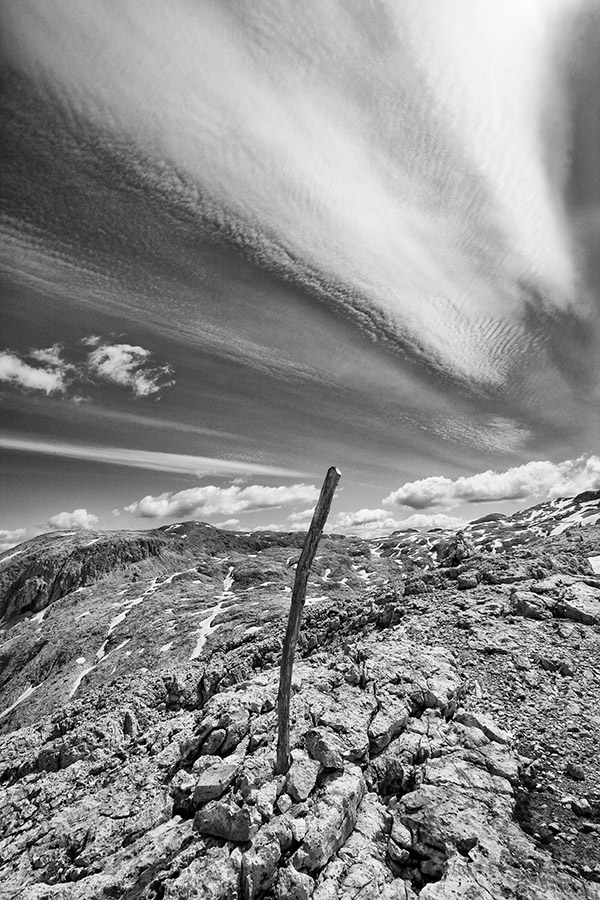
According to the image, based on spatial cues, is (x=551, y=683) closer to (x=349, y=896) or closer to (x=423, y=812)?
(x=423, y=812)

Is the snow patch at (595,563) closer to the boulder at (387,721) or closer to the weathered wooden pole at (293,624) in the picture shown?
the boulder at (387,721)

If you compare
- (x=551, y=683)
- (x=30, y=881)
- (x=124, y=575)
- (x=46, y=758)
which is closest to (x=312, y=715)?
(x=30, y=881)

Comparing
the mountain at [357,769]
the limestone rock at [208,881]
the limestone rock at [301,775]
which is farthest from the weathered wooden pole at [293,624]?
the limestone rock at [208,881]

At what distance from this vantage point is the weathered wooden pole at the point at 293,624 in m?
9.61

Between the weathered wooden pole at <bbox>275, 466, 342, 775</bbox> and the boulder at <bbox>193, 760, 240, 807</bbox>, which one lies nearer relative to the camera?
the boulder at <bbox>193, 760, 240, 807</bbox>

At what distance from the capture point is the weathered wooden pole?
9609mm

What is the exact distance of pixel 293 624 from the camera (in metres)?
10.2

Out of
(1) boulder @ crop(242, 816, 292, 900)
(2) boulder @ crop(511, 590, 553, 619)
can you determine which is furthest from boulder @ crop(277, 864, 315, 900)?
(2) boulder @ crop(511, 590, 553, 619)

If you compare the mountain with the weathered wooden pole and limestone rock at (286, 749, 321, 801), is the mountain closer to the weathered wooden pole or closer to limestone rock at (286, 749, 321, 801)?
limestone rock at (286, 749, 321, 801)

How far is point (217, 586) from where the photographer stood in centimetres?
13038

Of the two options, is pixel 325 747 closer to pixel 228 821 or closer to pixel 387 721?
pixel 387 721

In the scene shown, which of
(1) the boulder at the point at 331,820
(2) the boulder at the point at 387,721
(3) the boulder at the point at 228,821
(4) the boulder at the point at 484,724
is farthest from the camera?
(4) the boulder at the point at 484,724

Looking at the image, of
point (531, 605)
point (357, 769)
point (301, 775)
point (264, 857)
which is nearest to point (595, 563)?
point (531, 605)

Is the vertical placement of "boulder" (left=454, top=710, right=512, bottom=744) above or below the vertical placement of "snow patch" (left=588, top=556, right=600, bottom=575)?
below
